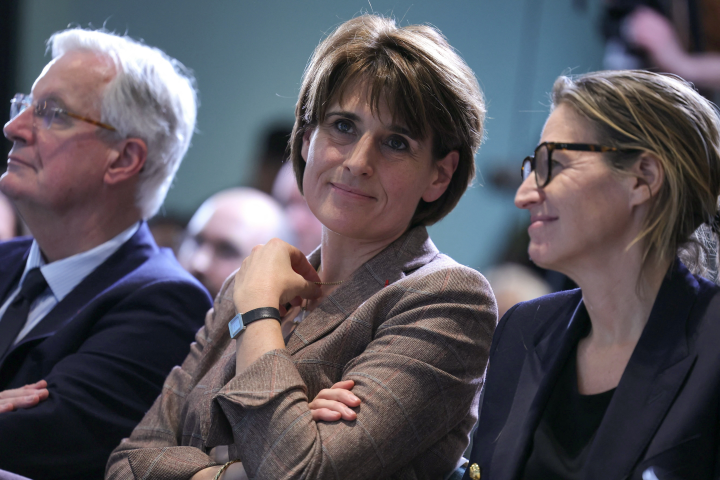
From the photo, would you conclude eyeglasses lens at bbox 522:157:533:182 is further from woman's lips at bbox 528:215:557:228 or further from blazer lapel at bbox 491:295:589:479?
blazer lapel at bbox 491:295:589:479

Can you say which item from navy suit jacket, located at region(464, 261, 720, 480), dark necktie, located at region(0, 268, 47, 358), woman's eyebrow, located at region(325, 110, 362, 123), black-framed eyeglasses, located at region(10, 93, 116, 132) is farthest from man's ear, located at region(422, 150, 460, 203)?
dark necktie, located at region(0, 268, 47, 358)

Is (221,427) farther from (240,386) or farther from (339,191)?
(339,191)

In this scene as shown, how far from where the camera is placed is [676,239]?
1.35 m

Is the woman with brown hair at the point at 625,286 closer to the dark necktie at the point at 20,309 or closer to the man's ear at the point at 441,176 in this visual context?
the man's ear at the point at 441,176

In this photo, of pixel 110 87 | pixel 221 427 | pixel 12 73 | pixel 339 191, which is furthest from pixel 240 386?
pixel 12 73

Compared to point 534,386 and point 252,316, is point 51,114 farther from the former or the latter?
point 534,386

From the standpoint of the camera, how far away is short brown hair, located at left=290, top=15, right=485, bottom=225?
1653mm

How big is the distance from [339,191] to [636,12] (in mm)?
2328

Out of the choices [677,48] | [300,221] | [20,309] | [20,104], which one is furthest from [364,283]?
[677,48]

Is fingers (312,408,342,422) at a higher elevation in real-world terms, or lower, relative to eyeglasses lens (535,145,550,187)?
lower

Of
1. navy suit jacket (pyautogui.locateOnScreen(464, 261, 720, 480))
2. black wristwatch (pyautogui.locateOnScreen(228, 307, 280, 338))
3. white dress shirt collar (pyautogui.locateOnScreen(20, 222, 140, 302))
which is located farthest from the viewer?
white dress shirt collar (pyautogui.locateOnScreen(20, 222, 140, 302))

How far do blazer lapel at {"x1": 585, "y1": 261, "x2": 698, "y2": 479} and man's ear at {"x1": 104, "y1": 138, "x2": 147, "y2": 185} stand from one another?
5.95ft

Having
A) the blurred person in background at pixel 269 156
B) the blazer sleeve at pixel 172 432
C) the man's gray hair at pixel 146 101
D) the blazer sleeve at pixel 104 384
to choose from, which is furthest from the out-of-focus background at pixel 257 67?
the blazer sleeve at pixel 172 432

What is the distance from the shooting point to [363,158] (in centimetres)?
167
